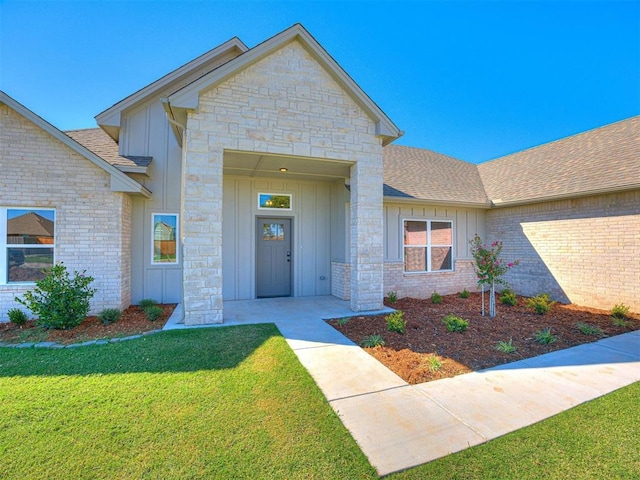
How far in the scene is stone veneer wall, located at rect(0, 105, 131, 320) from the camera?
6305mm

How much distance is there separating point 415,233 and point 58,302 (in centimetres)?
937

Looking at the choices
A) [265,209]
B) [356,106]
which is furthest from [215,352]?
[356,106]

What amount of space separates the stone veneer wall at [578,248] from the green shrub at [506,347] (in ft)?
16.4

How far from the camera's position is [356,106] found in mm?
6883

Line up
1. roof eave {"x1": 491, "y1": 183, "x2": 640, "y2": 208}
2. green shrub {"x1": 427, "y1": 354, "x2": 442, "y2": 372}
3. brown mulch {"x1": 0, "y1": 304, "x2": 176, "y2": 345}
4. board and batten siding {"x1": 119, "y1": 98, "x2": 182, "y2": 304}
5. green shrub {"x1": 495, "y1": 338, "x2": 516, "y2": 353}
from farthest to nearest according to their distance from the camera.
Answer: board and batten siding {"x1": 119, "y1": 98, "x2": 182, "y2": 304} < roof eave {"x1": 491, "y1": 183, "x2": 640, "y2": 208} < brown mulch {"x1": 0, "y1": 304, "x2": 176, "y2": 345} < green shrub {"x1": 495, "y1": 338, "x2": 516, "y2": 353} < green shrub {"x1": 427, "y1": 354, "x2": 442, "y2": 372}

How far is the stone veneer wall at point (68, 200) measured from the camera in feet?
20.7

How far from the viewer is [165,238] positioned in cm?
801

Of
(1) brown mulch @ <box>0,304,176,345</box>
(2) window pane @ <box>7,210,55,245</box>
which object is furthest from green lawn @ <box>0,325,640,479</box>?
(2) window pane @ <box>7,210,55,245</box>

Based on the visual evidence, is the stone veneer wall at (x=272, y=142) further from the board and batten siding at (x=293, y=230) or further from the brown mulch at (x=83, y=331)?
the board and batten siding at (x=293, y=230)

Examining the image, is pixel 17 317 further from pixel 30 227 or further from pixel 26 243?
pixel 30 227

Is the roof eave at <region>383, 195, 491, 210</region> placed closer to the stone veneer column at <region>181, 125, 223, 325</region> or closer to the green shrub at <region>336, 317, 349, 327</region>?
the green shrub at <region>336, 317, 349, 327</region>

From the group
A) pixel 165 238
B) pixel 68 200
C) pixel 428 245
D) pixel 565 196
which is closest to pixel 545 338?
pixel 428 245

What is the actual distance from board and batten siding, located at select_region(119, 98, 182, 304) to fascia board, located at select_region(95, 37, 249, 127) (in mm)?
252

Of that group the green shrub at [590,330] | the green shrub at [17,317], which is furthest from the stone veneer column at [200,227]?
the green shrub at [590,330]
